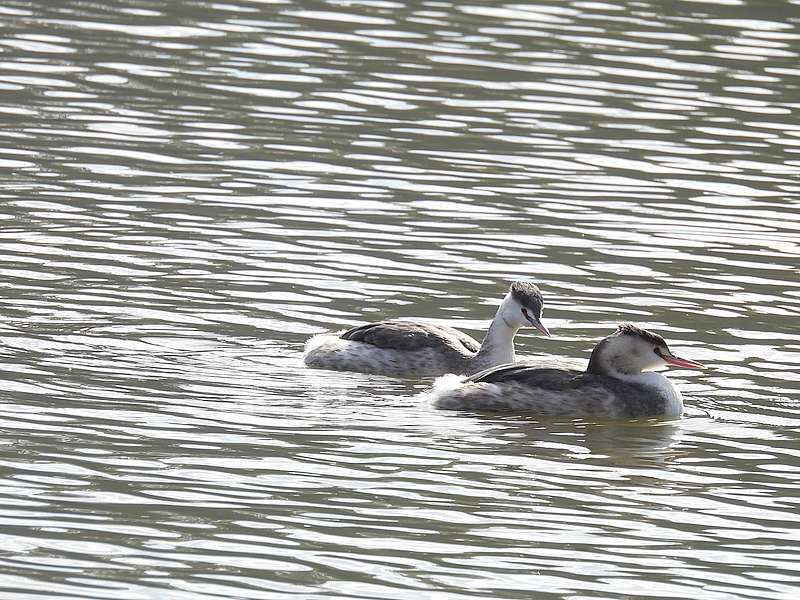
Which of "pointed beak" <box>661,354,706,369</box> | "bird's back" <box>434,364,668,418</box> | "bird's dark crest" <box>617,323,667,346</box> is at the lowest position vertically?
"bird's back" <box>434,364,668,418</box>

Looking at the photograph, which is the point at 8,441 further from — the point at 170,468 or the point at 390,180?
the point at 390,180

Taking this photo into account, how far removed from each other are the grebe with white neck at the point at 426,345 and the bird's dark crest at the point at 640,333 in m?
0.74

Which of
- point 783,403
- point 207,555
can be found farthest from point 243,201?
point 207,555

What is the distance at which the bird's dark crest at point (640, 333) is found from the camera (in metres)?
13.3

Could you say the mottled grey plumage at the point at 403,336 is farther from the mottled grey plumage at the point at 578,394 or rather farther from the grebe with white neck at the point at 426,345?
the mottled grey plumage at the point at 578,394

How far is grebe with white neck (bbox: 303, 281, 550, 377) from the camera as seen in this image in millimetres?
13992

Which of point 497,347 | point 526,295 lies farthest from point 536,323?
point 497,347

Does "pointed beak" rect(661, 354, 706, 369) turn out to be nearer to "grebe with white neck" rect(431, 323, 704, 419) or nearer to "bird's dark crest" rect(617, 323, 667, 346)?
"grebe with white neck" rect(431, 323, 704, 419)

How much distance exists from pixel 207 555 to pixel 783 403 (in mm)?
5040

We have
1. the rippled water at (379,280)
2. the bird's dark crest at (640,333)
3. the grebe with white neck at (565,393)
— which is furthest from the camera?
the bird's dark crest at (640,333)

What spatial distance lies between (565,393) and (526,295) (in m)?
1.02

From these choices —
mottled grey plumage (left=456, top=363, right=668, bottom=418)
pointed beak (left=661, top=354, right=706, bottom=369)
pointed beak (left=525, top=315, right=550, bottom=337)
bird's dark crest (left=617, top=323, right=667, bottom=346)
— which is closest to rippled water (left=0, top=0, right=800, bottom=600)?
mottled grey plumage (left=456, top=363, right=668, bottom=418)

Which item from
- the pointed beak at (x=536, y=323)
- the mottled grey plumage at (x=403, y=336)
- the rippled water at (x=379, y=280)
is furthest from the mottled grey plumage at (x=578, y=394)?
the mottled grey plumage at (x=403, y=336)

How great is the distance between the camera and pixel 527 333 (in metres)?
15.8
